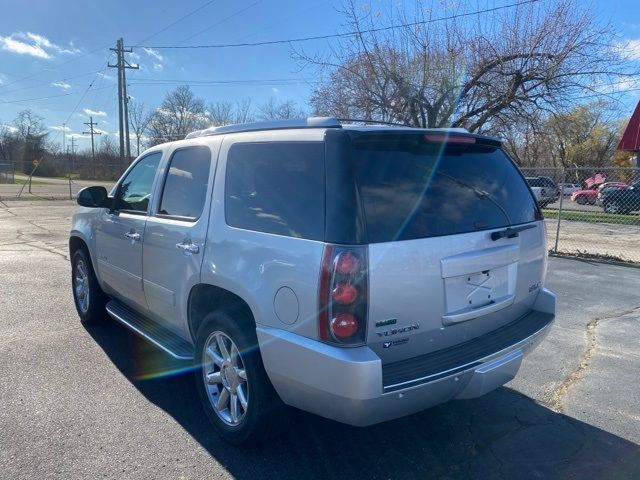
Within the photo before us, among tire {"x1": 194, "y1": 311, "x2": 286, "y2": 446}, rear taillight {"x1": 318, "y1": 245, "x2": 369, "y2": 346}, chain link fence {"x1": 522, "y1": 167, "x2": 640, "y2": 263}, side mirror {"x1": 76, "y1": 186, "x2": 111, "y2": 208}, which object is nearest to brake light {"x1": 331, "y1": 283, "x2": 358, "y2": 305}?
rear taillight {"x1": 318, "y1": 245, "x2": 369, "y2": 346}

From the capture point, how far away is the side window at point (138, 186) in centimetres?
422

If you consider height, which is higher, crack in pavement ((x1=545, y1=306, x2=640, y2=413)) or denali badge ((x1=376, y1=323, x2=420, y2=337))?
denali badge ((x1=376, y1=323, x2=420, y2=337))

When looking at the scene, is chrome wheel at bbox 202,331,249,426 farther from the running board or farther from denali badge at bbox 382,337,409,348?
denali badge at bbox 382,337,409,348

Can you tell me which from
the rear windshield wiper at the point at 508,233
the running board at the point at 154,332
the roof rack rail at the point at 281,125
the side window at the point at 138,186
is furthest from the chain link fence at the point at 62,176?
the rear windshield wiper at the point at 508,233

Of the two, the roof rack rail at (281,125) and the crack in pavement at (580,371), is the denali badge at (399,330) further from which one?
the crack in pavement at (580,371)

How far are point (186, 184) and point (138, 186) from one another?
3.28 ft

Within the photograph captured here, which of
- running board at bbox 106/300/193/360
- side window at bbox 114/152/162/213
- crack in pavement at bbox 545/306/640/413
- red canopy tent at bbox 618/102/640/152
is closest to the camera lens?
running board at bbox 106/300/193/360

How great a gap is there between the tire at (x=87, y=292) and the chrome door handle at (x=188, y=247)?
2164mm

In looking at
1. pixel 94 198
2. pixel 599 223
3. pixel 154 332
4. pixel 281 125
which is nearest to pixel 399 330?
pixel 281 125

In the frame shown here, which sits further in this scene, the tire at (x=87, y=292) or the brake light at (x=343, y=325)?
the tire at (x=87, y=292)

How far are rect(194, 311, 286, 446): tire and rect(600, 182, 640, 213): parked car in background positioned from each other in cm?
1807

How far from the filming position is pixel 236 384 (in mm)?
3078

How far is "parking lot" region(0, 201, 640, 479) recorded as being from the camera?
289 cm

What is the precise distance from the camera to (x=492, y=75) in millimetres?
16625
